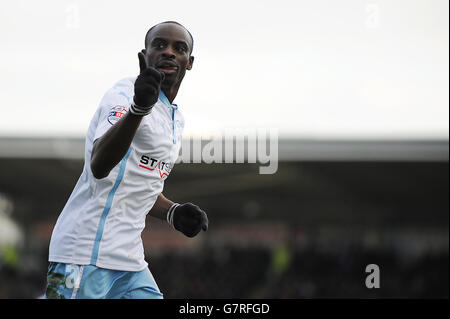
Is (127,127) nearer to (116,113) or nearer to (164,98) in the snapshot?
(116,113)

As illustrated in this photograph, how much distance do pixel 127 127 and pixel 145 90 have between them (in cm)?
19

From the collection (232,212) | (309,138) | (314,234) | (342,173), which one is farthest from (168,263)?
(314,234)

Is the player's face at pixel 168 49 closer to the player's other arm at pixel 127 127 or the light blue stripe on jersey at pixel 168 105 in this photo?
the light blue stripe on jersey at pixel 168 105

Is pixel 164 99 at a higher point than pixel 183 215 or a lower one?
higher

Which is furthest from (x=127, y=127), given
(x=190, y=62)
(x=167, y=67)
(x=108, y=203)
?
(x=190, y=62)

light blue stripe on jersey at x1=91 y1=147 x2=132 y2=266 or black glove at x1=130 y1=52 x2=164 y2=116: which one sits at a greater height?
black glove at x1=130 y1=52 x2=164 y2=116

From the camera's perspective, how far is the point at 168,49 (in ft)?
11.7

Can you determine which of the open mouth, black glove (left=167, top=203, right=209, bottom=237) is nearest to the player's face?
the open mouth

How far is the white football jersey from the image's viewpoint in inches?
132

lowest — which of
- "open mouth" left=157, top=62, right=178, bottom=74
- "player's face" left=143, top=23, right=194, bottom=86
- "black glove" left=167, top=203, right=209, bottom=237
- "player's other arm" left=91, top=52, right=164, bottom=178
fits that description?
"black glove" left=167, top=203, right=209, bottom=237

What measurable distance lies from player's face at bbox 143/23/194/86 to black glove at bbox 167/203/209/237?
2.53ft

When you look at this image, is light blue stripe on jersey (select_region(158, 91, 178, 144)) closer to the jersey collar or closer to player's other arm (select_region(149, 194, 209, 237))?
the jersey collar

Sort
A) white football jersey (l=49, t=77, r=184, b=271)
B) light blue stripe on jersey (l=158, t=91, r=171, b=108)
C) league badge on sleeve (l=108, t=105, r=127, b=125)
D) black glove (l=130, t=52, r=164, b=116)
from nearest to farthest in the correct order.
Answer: black glove (l=130, t=52, r=164, b=116) → league badge on sleeve (l=108, t=105, r=127, b=125) → white football jersey (l=49, t=77, r=184, b=271) → light blue stripe on jersey (l=158, t=91, r=171, b=108)

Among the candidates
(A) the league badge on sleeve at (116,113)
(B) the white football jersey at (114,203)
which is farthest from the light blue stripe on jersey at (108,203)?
(A) the league badge on sleeve at (116,113)
